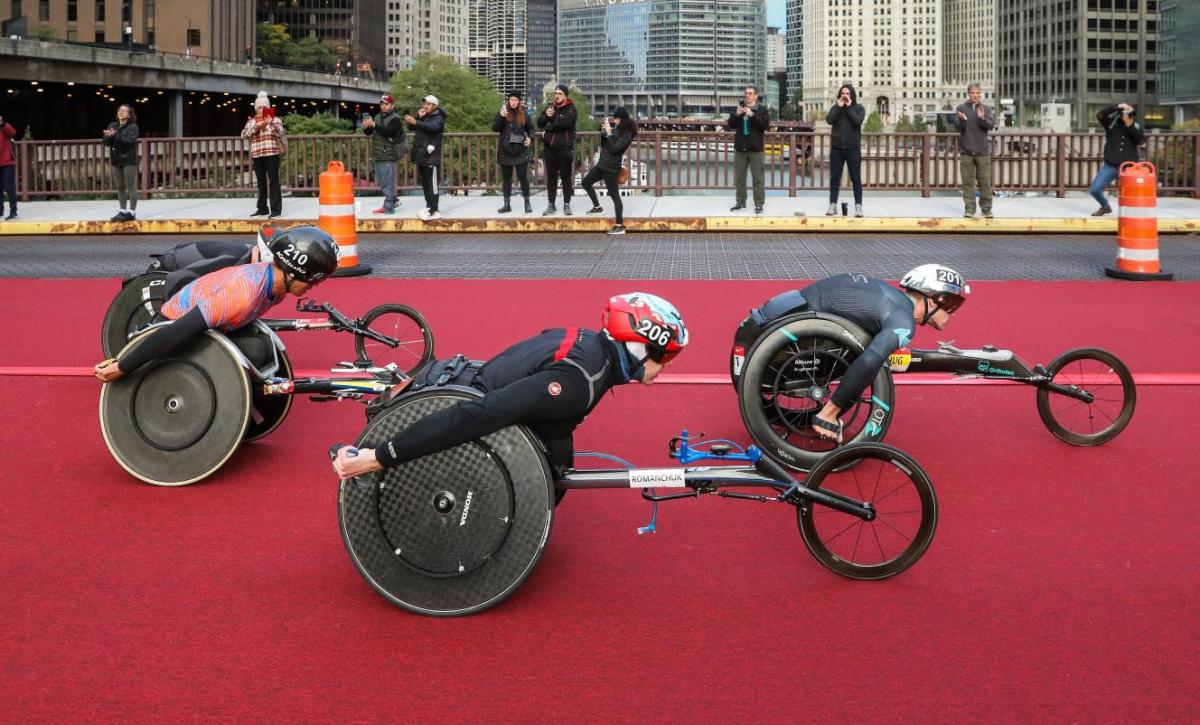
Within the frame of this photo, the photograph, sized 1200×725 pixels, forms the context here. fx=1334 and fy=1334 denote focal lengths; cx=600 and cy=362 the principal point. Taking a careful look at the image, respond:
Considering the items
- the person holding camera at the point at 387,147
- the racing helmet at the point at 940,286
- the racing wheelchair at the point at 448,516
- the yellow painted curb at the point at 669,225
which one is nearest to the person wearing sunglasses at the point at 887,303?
the racing helmet at the point at 940,286

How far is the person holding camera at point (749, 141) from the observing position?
73.2ft

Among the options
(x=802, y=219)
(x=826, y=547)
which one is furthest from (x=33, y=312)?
(x=802, y=219)

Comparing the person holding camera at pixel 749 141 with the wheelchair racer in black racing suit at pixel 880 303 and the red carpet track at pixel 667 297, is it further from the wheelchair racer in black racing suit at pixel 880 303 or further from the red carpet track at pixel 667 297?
the wheelchair racer in black racing suit at pixel 880 303

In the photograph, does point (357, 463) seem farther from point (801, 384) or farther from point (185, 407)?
point (801, 384)

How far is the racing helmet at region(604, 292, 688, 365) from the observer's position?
17.3ft

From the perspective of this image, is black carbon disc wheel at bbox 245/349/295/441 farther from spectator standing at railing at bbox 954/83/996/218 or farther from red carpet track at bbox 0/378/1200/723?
spectator standing at railing at bbox 954/83/996/218

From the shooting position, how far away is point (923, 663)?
4.81 m

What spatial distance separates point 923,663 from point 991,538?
1548 millimetres

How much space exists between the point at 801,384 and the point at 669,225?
14.7 m

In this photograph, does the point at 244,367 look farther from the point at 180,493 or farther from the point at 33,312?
the point at 33,312

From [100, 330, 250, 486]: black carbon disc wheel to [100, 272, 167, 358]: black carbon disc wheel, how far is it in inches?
93.5

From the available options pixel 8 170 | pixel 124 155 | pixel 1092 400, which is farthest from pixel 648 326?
pixel 8 170

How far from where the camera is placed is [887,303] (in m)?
7.10

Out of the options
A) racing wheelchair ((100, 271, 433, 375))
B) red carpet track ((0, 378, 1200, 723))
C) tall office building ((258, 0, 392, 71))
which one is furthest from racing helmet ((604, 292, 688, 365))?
tall office building ((258, 0, 392, 71))
